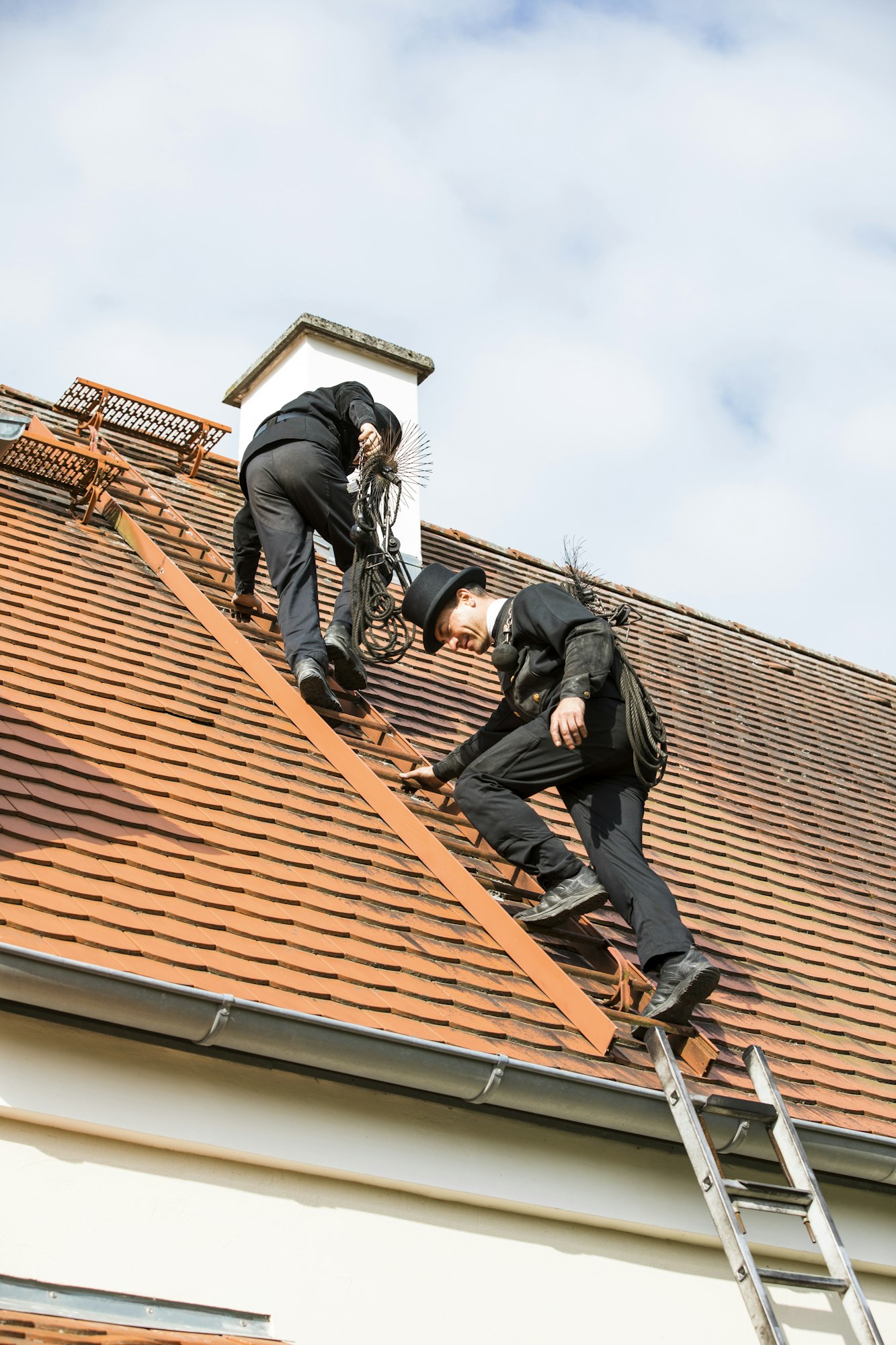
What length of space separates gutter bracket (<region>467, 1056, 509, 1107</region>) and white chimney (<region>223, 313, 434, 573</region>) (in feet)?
19.5

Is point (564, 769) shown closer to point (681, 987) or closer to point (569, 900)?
point (569, 900)

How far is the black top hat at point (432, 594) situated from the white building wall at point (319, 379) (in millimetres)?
4177

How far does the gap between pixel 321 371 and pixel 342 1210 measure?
7.01 m

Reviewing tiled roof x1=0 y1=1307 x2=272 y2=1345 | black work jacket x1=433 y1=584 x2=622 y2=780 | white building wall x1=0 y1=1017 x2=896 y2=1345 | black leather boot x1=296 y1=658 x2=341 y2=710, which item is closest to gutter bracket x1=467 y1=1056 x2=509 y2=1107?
white building wall x1=0 y1=1017 x2=896 y2=1345

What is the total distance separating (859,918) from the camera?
23.3 feet

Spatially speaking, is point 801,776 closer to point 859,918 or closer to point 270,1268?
point 859,918

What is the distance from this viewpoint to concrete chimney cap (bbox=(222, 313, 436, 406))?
10.1 metres

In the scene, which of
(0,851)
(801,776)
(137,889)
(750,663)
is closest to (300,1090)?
(137,889)

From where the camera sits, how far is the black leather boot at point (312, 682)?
5.85 metres

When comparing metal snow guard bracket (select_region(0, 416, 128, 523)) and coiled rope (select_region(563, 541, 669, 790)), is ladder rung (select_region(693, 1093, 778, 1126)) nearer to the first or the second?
coiled rope (select_region(563, 541, 669, 790))

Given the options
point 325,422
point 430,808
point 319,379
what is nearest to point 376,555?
point 325,422

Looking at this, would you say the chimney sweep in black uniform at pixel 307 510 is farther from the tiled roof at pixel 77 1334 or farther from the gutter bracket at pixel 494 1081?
the tiled roof at pixel 77 1334

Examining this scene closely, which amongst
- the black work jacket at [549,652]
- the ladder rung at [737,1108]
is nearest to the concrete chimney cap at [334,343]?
the black work jacket at [549,652]

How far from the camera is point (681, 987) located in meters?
4.72
